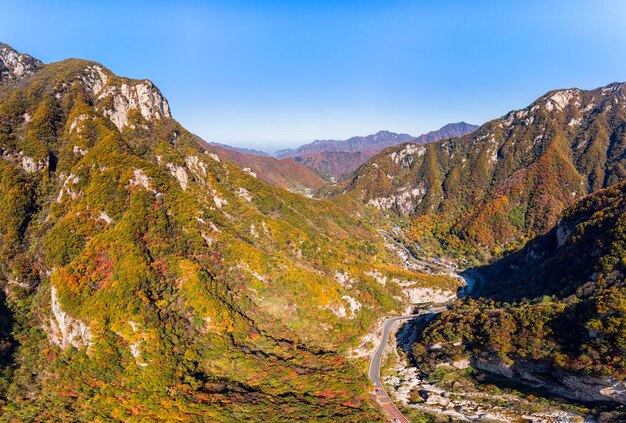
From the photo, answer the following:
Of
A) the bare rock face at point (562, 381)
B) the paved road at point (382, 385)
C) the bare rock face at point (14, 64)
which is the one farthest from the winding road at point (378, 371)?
the bare rock face at point (14, 64)

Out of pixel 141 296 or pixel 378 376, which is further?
pixel 378 376

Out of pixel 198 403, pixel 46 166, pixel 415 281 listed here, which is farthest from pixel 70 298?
pixel 415 281

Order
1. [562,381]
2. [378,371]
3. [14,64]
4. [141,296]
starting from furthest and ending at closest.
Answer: [14,64] < [378,371] < [141,296] < [562,381]

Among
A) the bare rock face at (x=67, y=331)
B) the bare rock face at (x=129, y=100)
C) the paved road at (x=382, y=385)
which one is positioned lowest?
the paved road at (x=382, y=385)

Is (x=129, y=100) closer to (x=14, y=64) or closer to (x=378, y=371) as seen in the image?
(x=14, y=64)

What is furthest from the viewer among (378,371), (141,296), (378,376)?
(378,371)

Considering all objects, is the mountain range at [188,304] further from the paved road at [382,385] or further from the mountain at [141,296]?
the paved road at [382,385]

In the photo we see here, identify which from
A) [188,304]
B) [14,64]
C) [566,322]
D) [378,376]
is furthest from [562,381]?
[14,64]
